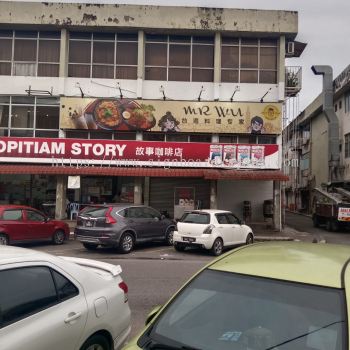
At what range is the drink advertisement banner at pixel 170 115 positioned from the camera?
86.4 feet

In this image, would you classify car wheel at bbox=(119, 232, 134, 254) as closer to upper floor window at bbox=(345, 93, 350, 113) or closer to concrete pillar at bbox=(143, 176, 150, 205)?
concrete pillar at bbox=(143, 176, 150, 205)

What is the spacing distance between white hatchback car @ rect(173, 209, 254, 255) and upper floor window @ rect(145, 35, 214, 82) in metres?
13.5

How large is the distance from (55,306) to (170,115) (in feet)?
75.1

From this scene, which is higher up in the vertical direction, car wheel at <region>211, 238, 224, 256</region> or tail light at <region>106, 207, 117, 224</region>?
tail light at <region>106, 207, 117, 224</region>

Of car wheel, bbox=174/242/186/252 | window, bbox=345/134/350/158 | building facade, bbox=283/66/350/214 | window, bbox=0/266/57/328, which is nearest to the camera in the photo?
window, bbox=0/266/57/328

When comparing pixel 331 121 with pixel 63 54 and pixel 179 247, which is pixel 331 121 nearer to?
pixel 63 54

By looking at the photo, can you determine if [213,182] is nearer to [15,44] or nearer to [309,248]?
[15,44]

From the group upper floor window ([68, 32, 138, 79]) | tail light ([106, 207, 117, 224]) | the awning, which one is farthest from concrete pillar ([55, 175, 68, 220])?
tail light ([106, 207, 117, 224])

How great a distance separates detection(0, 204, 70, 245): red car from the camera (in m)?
15.4

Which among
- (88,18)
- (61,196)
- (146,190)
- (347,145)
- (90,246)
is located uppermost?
(88,18)

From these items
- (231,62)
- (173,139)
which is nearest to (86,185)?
(173,139)

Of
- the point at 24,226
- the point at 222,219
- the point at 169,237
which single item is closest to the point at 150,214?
the point at 169,237

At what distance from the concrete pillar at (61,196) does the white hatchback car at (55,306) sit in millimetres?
20384

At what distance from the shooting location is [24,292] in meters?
3.73
